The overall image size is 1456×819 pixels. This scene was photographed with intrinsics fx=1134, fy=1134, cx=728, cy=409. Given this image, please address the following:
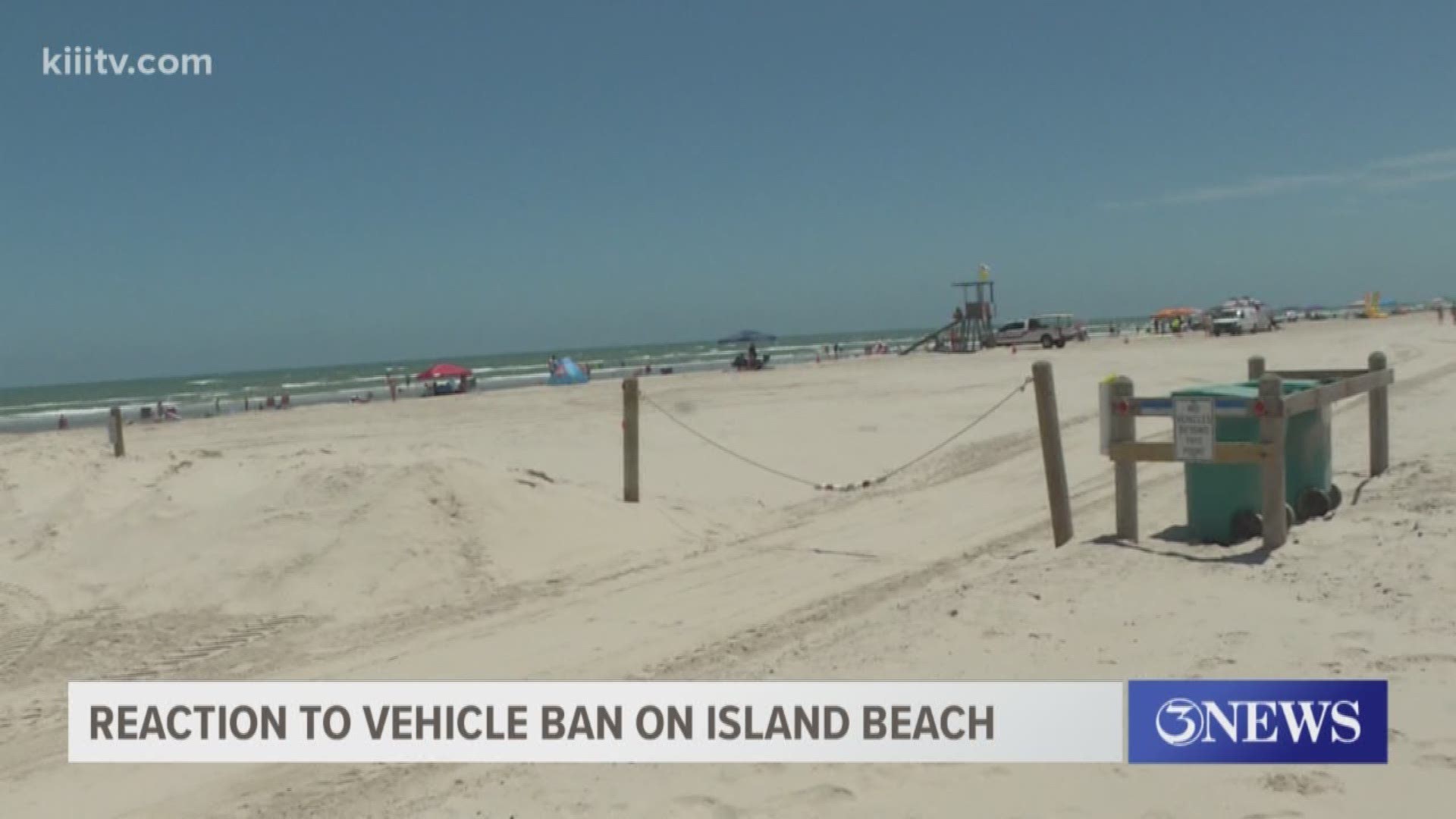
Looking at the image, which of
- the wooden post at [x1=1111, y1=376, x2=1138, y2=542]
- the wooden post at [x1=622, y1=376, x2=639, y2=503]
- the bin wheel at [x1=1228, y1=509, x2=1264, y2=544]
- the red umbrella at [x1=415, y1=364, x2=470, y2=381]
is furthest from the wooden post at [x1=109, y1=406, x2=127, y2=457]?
the red umbrella at [x1=415, y1=364, x2=470, y2=381]

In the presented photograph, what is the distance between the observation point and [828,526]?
1057 centimetres

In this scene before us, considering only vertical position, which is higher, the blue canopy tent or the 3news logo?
the blue canopy tent

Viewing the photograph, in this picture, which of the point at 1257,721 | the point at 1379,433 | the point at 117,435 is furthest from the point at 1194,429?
the point at 117,435

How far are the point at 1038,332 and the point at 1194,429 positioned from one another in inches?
1681

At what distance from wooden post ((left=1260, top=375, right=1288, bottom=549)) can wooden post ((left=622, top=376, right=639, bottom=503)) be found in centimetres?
607

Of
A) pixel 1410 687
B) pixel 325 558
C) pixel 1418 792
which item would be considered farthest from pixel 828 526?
pixel 1418 792

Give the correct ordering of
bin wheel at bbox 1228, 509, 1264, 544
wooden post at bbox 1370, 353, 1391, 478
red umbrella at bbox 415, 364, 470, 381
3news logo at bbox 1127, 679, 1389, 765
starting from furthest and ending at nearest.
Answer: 1. red umbrella at bbox 415, 364, 470, 381
2. wooden post at bbox 1370, 353, 1391, 478
3. bin wheel at bbox 1228, 509, 1264, 544
4. 3news logo at bbox 1127, 679, 1389, 765

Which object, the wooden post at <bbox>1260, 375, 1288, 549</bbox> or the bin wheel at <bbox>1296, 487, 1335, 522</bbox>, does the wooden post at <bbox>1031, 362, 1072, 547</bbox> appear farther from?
the bin wheel at <bbox>1296, 487, 1335, 522</bbox>

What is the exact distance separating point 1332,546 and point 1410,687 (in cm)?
252

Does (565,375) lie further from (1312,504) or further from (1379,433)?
(1312,504)

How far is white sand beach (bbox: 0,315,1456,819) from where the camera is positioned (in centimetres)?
436

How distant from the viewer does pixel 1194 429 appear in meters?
7.31

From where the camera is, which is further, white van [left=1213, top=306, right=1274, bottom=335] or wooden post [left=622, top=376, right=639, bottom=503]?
white van [left=1213, top=306, right=1274, bottom=335]

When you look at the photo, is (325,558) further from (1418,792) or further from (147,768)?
(1418,792)
